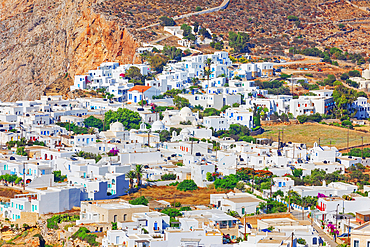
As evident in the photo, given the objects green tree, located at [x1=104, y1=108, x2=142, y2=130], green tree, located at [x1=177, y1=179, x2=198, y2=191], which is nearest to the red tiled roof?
green tree, located at [x1=104, y1=108, x2=142, y2=130]

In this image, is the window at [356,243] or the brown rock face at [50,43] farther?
the brown rock face at [50,43]

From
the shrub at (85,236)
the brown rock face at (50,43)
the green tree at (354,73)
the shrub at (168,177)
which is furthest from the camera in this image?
the brown rock face at (50,43)

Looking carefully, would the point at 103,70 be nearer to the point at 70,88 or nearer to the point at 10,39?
the point at 70,88

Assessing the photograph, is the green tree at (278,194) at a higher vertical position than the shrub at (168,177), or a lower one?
lower

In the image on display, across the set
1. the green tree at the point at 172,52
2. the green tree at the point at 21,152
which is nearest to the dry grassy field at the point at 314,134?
the green tree at the point at 172,52

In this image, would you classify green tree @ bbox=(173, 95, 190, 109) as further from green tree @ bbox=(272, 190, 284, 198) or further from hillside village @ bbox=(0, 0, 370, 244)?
green tree @ bbox=(272, 190, 284, 198)

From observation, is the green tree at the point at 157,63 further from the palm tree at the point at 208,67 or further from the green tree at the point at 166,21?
the green tree at the point at 166,21

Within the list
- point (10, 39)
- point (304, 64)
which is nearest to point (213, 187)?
point (304, 64)
